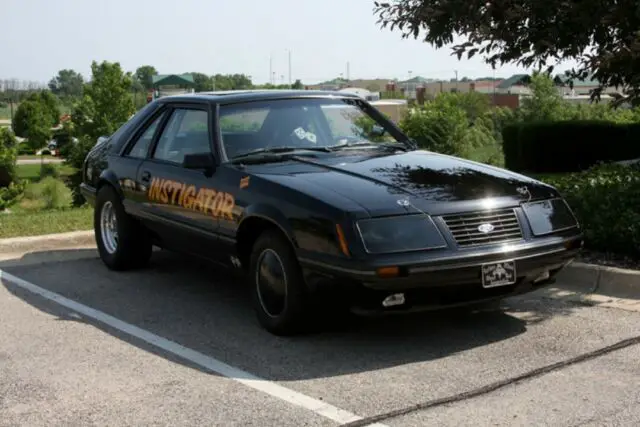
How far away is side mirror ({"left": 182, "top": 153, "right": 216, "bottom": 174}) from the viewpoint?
6156 mm

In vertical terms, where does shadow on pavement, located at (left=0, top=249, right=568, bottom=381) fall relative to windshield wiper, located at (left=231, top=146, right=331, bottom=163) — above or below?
below

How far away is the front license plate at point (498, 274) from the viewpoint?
5155mm

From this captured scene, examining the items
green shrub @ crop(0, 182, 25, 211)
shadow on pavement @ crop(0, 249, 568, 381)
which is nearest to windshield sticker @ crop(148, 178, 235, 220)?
shadow on pavement @ crop(0, 249, 568, 381)

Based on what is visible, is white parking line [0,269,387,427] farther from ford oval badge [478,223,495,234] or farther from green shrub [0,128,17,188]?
green shrub [0,128,17,188]

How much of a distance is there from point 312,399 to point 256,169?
1986 mm

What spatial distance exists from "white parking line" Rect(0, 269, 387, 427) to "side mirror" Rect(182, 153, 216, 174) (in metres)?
1.16

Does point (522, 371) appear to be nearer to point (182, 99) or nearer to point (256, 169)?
point (256, 169)

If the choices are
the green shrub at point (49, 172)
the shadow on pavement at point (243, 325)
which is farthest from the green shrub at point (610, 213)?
the green shrub at point (49, 172)

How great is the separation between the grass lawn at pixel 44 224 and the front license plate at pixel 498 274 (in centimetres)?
568

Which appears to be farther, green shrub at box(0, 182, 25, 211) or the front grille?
green shrub at box(0, 182, 25, 211)

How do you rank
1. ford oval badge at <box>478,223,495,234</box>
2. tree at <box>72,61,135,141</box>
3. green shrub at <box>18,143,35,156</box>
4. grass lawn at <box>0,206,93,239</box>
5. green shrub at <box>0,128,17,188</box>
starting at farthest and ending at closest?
green shrub at <box>18,143,35,156</box> → tree at <box>72,61,135,141</box> → green shrub at <box>0,128,17,188</box> → grass lawn at <box>0,206,93,239</box> → ford oval badge at <box>478,223,495,234</box>

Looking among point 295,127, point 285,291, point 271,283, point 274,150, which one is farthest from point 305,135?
point 285,291

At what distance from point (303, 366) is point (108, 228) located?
3.44 metres

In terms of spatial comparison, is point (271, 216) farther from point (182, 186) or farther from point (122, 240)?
point (122, 240)
